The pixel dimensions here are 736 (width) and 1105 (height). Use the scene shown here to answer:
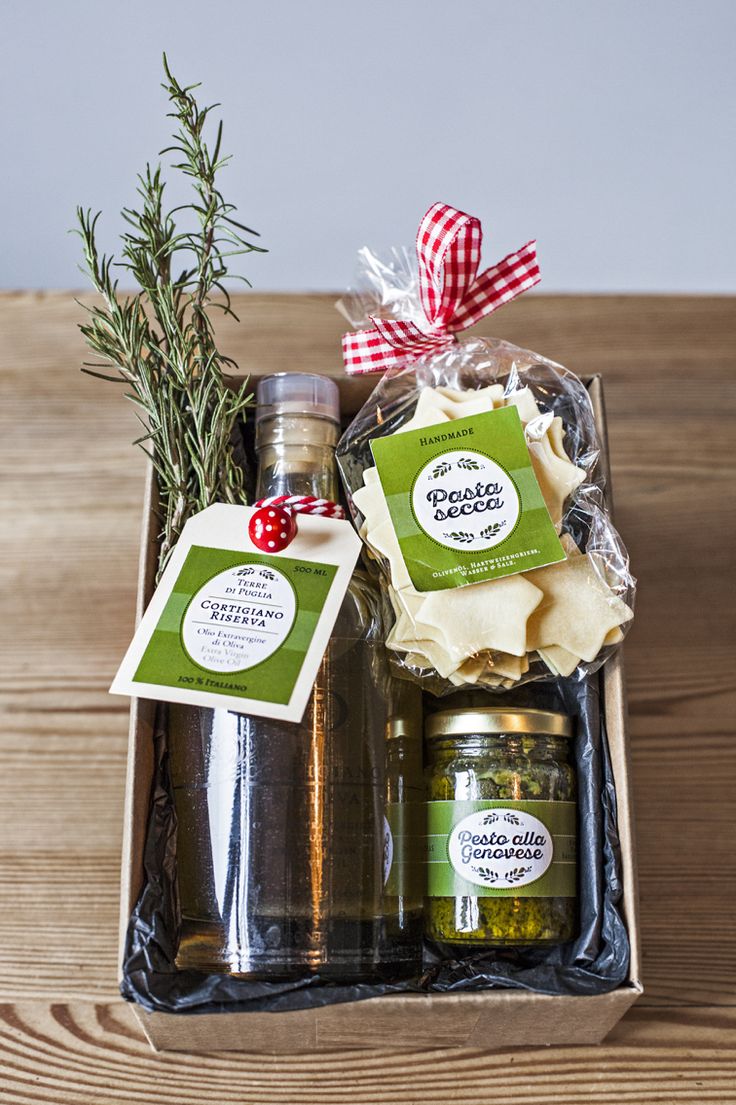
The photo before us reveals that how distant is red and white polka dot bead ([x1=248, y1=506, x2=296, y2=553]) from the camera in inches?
27.1

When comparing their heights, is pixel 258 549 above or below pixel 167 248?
below

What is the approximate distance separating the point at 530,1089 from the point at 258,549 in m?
0.45

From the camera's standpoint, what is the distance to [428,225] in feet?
2.55

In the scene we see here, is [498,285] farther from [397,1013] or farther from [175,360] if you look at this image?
[397,1013]

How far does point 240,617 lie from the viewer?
26.8 inches

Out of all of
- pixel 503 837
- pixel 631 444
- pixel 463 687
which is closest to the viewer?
pixel 503 837

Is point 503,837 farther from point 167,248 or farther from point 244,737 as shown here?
point 167,248

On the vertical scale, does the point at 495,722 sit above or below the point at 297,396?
below

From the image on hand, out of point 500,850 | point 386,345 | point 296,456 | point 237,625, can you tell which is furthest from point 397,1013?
point 386,345

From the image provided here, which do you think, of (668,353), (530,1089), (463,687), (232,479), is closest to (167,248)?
(232,479)

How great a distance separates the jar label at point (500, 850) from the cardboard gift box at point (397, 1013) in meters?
0.05

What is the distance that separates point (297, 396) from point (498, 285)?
7.7 inches

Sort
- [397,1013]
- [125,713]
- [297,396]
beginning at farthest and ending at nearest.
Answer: [125,713] < [297,396] < [397,1013]

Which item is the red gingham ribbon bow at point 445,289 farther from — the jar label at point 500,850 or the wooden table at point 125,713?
the jar label at point 500,850
